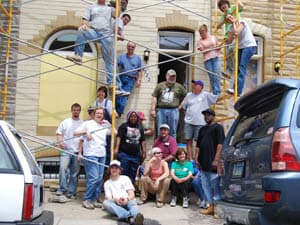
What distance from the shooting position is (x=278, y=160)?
4.32 meters

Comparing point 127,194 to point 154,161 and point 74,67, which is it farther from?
point 74,67

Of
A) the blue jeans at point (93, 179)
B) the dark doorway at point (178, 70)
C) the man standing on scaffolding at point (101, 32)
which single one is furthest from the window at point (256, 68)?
the blue jeans at point (93, 179)

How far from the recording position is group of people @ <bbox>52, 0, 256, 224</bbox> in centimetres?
888

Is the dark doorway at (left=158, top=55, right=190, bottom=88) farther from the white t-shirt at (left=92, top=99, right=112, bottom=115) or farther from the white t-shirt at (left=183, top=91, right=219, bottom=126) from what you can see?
the white t-shirt at (left=92, top=99, right=112, bottom=115)

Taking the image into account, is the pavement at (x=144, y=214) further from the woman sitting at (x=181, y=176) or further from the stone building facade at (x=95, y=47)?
the stone building facade at (x=95, y=47)

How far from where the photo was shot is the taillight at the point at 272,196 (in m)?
4.23

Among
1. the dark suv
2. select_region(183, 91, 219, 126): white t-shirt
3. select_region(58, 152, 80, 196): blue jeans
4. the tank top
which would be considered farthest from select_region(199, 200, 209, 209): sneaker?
the dark suv

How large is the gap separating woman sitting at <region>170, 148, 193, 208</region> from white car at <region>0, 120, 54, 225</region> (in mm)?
4783

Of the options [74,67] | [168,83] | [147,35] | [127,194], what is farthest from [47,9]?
[127,194]

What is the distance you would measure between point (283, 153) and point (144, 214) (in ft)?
15.2

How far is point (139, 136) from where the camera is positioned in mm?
9594

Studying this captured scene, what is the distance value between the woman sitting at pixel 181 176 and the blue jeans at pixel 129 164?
2.33ft

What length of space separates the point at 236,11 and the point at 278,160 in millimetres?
6123

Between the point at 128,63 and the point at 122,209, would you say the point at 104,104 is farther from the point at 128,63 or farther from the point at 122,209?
the point at 122,209
